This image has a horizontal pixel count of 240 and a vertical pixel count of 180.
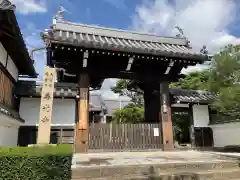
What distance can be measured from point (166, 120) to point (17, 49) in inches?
289

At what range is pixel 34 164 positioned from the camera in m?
4.52

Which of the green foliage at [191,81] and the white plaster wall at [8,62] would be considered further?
the green foliage at [191,81]

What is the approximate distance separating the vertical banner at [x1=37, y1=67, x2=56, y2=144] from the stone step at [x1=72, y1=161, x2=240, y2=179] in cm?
169

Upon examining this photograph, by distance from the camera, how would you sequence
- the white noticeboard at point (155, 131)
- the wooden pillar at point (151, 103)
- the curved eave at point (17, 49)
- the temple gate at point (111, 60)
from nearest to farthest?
the curved eave at point (17, 49), the temple gate at point (111, 60), the white noticeboard at point (155, 131), the wooden pillar at point (151, 103)

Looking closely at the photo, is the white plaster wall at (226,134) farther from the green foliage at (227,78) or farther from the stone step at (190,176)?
the stone step at (190,176)

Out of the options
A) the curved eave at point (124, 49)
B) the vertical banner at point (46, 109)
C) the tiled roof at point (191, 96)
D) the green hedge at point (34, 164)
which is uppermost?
the curved eave at point (124, 49)

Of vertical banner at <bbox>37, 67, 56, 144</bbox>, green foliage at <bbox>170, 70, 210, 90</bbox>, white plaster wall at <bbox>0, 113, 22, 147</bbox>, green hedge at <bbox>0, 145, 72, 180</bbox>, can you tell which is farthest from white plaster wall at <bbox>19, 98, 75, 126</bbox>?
green foliage at <bbox>170, 70, 210, 90</bbox>

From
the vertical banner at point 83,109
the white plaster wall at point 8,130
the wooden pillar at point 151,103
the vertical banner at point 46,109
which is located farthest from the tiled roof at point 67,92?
the vertical banner at point 46,109

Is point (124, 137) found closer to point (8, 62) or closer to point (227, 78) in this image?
point (227, 78)

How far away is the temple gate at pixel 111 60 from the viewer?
966 centimetres

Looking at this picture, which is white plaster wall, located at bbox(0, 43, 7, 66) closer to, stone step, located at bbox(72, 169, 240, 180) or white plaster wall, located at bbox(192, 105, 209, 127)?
stone step, located at bbox(72, 169, 240, 180)

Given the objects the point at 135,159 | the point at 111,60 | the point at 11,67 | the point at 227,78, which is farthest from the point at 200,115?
the point at 11,67

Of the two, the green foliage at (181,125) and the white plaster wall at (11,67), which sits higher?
the white plaster wall at (11,67)

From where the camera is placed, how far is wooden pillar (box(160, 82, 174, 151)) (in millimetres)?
10748
